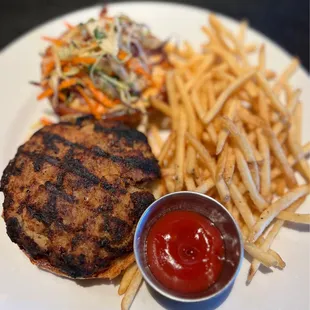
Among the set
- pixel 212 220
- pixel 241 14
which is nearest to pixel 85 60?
pixel 212 220

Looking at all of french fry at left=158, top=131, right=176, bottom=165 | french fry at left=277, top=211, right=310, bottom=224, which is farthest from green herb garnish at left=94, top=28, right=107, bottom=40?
french fry at left=277, top=211, right=310, bottom=224

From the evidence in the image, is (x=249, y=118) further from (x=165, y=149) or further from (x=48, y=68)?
(x=48, y=68)

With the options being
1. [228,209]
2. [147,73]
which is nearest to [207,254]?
[228,209]

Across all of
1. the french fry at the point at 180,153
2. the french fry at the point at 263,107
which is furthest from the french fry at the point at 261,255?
the french fry at the point at 263,107

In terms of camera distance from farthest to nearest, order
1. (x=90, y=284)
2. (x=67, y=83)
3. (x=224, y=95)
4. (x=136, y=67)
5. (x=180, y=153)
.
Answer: (x=136, y=67)
(x=67, y=83)
(x=224, y=95)
(x=180, y=153)
(x=90, y=284)

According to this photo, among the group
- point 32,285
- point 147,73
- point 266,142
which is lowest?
point 32,285

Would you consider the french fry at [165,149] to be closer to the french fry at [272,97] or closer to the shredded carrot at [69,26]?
the french fry at [272,97]

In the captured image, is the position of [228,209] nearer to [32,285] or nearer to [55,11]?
[32,285]
